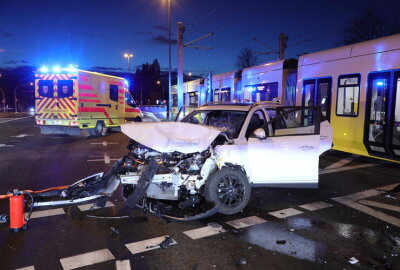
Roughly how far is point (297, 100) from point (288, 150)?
7.41 meters

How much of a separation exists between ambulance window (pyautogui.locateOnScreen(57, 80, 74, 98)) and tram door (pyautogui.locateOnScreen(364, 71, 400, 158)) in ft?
39.2

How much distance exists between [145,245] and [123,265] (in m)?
0.56

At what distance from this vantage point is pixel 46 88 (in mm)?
15523

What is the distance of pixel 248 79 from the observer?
16.8 m

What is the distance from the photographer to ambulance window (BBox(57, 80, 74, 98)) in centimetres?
1511

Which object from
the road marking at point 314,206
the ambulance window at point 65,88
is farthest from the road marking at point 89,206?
the ambulance window at point 65,88

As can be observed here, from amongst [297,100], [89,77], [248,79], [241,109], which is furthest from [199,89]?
[241,109]

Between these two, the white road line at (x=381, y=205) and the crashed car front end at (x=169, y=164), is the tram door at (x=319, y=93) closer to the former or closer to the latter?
the white road line at (x=381, y=205)

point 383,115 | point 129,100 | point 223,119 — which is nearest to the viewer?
point 223,119

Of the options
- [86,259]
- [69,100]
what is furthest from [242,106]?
[69,100]

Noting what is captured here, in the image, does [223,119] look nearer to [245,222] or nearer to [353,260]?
[245,222]

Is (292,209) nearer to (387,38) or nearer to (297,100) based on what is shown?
(387,38)

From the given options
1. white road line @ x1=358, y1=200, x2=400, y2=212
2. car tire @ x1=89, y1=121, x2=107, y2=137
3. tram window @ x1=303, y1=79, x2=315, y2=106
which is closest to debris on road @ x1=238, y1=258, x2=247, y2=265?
white road line @ x1=358, y1=200, x2=400, y2=212

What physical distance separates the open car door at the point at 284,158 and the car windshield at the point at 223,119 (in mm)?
482
